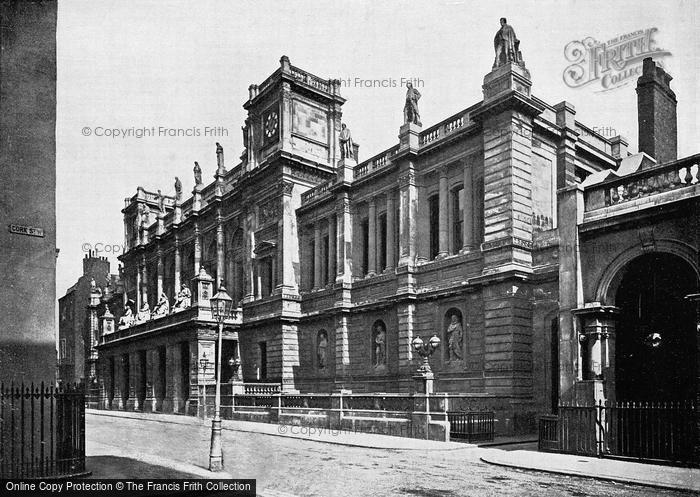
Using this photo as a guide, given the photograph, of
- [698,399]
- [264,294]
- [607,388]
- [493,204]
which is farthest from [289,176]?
[698,399]

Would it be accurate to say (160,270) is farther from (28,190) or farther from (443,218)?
(28,190)

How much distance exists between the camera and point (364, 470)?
1397 centimetres

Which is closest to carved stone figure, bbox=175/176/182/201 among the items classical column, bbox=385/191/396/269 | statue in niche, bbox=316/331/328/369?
statue in niche, bbox=316/331/328/369

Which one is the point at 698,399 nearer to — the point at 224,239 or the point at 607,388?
the point at 607,388

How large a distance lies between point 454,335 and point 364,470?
13052 mm

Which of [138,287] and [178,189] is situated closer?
[178,189]

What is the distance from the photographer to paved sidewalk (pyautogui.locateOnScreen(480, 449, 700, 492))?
11.9 meters

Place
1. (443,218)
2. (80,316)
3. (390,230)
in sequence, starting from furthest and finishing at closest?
(80,316)
(390,230)
(443,218)

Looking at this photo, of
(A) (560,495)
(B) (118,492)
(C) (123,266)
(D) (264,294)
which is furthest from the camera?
(C) (123,266)

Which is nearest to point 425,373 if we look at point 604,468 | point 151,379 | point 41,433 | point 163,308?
point 604,468

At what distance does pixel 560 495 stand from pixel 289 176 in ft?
93.6

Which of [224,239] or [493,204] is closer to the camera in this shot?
[493,204]

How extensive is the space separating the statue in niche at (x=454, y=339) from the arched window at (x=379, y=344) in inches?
184

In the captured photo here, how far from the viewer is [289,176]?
37.4 m
